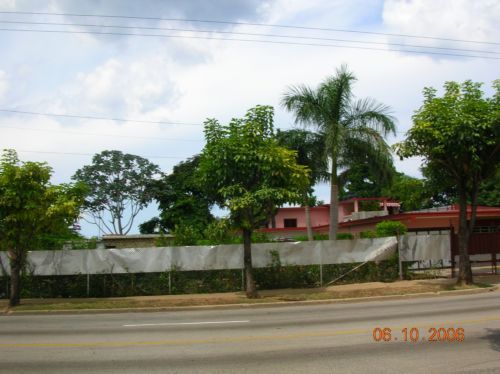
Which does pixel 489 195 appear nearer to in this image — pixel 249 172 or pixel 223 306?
pixel 249 172

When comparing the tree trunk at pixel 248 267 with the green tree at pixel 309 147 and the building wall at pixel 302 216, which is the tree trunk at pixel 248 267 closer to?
the green tree at pixel 309 147

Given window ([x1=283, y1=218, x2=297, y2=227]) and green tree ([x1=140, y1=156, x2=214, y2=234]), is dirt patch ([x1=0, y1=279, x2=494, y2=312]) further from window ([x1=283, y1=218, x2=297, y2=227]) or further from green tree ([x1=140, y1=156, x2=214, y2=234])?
window ([x1=283, y1=218, x2=297, y2=227])

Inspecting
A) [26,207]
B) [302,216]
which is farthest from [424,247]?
[302,216]

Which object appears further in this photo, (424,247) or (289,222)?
(289,222)

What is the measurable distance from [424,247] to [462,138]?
18.9 ft

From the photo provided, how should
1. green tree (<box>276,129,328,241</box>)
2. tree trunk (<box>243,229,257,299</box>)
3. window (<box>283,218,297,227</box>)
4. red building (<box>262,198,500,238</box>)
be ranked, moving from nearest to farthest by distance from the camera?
tree trunk (<box>243,229,257,299</box>) → green tree (<box>276,129,328,241</box>) → red building (<box>262,198,500,238</box>) → window (<box>283,218,297,227</box>)

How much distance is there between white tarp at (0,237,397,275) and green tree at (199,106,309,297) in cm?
189

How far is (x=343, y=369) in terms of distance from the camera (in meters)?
7.24

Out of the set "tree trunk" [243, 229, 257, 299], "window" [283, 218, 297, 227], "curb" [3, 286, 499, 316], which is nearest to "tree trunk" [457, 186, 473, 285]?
"curb" [3, 286, 499, 316]

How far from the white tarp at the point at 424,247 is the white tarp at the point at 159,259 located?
360 cm

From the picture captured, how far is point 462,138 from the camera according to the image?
1692 centimetres

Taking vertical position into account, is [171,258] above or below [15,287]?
above

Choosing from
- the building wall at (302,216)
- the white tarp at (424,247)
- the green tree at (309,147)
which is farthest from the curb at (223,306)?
the building wall at (302,216)

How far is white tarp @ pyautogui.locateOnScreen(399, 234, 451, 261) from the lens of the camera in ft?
68.1
